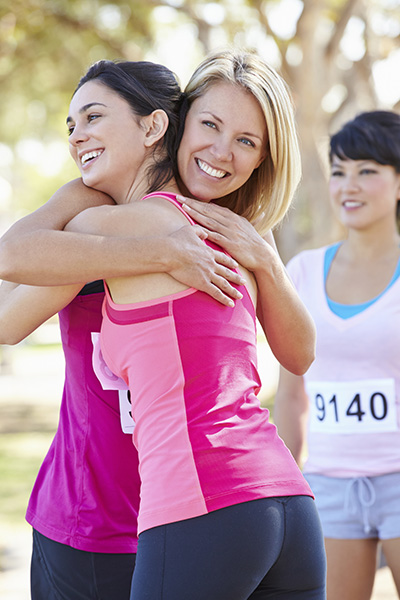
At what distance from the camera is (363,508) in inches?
108

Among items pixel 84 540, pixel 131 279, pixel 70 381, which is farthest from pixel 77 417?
pixel 131 279

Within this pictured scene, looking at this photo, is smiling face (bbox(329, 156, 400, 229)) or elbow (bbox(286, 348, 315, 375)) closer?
elbow (bbox(286, 348, 315, 375))

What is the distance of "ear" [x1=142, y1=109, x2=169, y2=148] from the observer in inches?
71.8

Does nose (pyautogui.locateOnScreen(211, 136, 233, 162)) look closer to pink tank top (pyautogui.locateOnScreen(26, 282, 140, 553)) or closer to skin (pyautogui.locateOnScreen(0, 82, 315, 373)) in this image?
skin (pyautogui.locateOnScreen(0, 82, 315, 373))

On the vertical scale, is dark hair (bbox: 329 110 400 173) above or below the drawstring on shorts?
above

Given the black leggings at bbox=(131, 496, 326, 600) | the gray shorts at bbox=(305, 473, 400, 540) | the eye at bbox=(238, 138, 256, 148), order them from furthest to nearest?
the gray shorts at bbox=(305, 473, 400, 540), the eye at bbox=(238, 138, 256, 148), the black leggings at bbox=(131, 496, 326, 600)

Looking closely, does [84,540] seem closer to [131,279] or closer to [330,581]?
[131,279]

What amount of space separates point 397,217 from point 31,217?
2102 mm

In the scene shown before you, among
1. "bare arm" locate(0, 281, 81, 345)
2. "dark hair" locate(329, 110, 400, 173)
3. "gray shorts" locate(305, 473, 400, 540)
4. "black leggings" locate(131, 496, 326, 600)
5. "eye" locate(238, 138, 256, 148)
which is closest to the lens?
"black leggings" locate(131, 496, 326, 600)

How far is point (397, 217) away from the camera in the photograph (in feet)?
11.2

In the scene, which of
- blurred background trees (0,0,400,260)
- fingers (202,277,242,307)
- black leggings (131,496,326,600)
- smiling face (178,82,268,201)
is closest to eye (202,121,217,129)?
smiling face (178,82,268,201)

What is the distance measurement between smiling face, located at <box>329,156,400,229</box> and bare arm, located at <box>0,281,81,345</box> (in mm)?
1786

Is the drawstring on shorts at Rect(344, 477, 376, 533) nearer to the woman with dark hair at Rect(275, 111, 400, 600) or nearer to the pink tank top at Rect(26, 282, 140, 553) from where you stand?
the woman with dark hair at Rect(275, 111, 400, 600)

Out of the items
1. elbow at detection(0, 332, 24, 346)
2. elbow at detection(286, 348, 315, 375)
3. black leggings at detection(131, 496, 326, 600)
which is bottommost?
black leggings at detection(131, 496, 326, 600)
